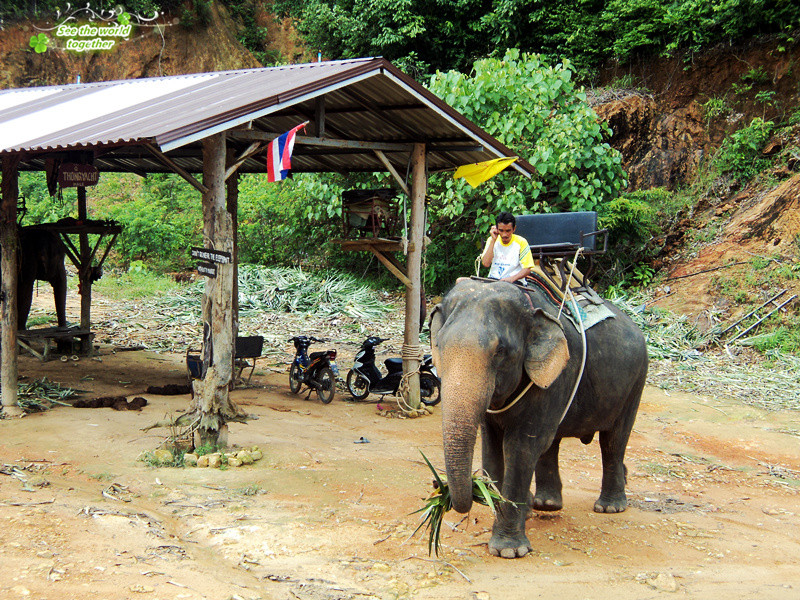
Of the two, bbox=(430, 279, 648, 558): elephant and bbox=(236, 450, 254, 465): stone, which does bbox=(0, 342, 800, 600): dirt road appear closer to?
bbox=(236, 450, 254, 465): stone

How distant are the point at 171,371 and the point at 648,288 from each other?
34.3 ft

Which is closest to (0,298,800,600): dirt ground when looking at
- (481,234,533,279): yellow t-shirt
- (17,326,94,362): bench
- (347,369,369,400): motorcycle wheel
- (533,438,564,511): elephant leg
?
(533,438,564,511): elephant leg

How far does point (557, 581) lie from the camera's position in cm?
494

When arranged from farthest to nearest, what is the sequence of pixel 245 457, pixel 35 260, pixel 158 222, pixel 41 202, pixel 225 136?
pixel 41 202 < pixel 158 222 < pixel 35 260 < pixel 225 136 < pixel 245 457

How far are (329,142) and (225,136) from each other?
158 centimetres

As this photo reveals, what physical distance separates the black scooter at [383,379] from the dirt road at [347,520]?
917mm

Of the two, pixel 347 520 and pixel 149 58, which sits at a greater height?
pixel 149 58

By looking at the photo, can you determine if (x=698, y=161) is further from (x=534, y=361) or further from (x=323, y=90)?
(x=534, y=361)

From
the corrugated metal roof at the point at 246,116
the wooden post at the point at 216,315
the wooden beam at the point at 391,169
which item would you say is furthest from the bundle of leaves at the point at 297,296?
the wooden post at the point at 216,315

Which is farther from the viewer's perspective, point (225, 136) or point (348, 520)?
point (225, 136)

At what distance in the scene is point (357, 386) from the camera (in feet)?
35.4

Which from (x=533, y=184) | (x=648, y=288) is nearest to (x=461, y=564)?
(x=533, y=184)

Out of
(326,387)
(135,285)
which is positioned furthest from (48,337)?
(135,285)

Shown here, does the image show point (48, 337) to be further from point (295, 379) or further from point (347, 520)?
point (347, 520)
